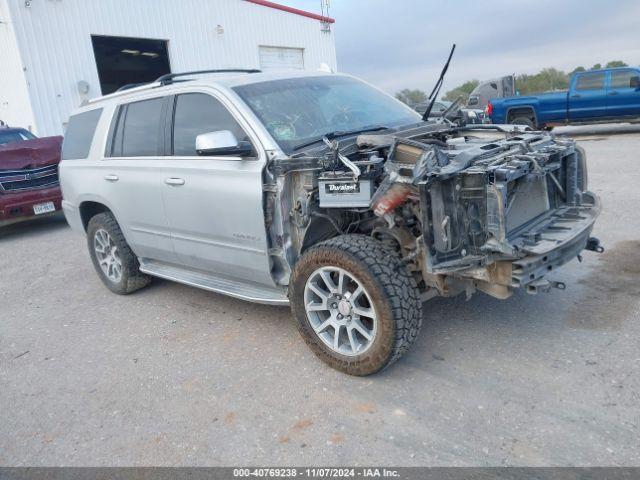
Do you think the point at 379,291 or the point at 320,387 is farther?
the point at 320,387

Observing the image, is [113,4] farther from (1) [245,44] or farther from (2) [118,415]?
(2) [118,415]

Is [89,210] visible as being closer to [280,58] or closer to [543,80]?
[280,58]

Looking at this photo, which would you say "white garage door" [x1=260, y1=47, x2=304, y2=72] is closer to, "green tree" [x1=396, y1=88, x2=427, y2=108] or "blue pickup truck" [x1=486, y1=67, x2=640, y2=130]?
"blue pickup truck" [x1=486, y1=67, x2=640, y2=130]

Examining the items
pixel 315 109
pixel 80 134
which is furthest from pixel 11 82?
pixel 315 109

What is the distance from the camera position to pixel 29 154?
9016 mm

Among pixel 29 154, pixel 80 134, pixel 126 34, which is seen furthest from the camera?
pixel 126 34

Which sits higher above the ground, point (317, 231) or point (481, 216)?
point (481, 216)

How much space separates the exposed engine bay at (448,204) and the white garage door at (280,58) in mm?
14442

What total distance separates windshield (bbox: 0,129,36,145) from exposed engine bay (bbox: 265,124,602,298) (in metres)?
8.28

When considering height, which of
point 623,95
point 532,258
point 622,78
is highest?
Result: point 622,78

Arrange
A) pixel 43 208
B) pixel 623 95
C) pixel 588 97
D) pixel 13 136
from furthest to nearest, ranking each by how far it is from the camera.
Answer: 1. pixel 588 97
2. pixel 623 95
3. pixel 13 136
4. pixel 43 208

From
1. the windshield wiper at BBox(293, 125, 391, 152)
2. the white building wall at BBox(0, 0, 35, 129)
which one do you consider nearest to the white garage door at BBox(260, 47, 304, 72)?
the white building wall at BBox(0, 0, 35, 129)

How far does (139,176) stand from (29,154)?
572cm

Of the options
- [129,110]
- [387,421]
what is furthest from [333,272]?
[129,110]
